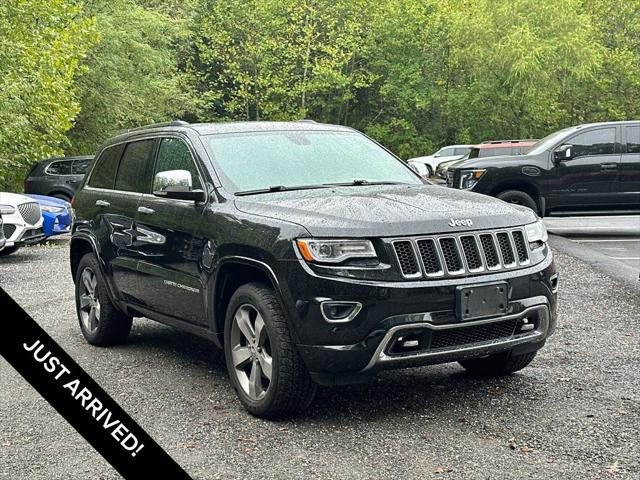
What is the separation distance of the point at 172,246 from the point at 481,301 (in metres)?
2.21

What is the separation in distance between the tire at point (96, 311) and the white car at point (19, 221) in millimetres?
7406

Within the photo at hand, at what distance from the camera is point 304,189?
19.9 feet

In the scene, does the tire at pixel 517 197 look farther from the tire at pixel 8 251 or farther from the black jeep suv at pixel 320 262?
the black jeep suv at pixel 320 262

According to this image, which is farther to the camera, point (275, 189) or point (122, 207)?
point (122, 207)

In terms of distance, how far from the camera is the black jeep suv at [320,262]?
5.04m

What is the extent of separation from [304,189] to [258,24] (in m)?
45.1

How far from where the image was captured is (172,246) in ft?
20.7

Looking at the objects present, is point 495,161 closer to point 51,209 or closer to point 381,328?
point 51,209

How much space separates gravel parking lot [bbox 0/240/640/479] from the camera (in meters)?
4.61

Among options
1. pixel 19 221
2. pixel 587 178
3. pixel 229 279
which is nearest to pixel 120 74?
pixel 19 221

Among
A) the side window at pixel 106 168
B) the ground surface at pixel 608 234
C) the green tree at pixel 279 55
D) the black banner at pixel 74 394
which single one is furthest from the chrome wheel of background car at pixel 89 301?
the green tree at pixel 279 55

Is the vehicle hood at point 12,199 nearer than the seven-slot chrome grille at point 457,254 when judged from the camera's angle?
No

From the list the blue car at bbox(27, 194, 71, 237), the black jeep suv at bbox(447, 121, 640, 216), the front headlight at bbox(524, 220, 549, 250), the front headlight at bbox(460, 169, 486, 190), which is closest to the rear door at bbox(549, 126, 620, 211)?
the black jeep suv at bbox(447, 121, 640, 216)

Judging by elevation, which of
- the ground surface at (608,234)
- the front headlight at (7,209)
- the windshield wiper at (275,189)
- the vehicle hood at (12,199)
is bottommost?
the ground surface at (608,234)
